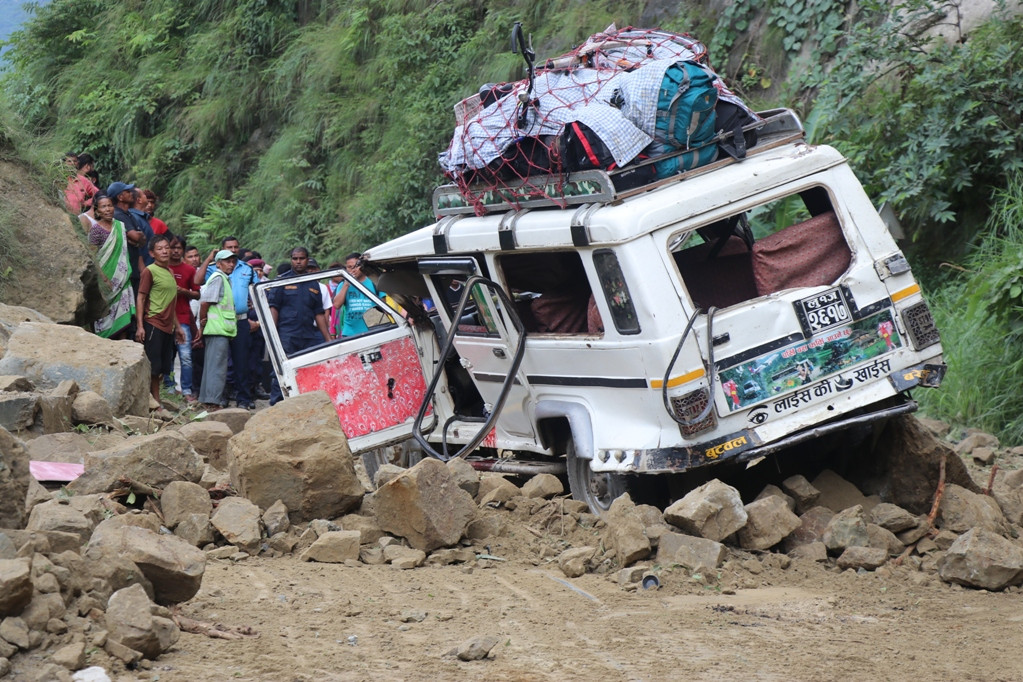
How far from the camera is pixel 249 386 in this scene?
12414 millimetres

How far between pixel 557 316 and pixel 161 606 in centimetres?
304

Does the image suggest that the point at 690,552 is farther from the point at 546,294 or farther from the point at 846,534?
the point at 546,294

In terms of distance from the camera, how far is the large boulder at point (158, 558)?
4.45 meters

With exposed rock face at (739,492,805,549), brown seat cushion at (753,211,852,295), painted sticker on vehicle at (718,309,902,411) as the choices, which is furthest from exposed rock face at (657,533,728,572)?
brown seat cushion at (753,211,852,295)

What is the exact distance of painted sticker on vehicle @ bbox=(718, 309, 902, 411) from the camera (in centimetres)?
603

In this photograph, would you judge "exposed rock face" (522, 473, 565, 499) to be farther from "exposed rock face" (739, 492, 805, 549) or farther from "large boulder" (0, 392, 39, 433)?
"large boulder" (0, 392, 39, 433)

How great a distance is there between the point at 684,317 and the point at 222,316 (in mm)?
6771

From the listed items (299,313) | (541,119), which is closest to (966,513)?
(541,119)

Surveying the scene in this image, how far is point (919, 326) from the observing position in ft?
20.4

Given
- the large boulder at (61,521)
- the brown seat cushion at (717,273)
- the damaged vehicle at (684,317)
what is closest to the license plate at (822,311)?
the damaged vehicle at (684,317)

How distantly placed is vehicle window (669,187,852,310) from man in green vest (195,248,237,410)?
578 cm

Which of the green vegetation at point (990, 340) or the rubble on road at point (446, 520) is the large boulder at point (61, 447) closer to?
the rubble on road at point (446, 520)

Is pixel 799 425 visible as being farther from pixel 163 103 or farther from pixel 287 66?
pixel 163 103

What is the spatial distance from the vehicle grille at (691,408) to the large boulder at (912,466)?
1.15 m
